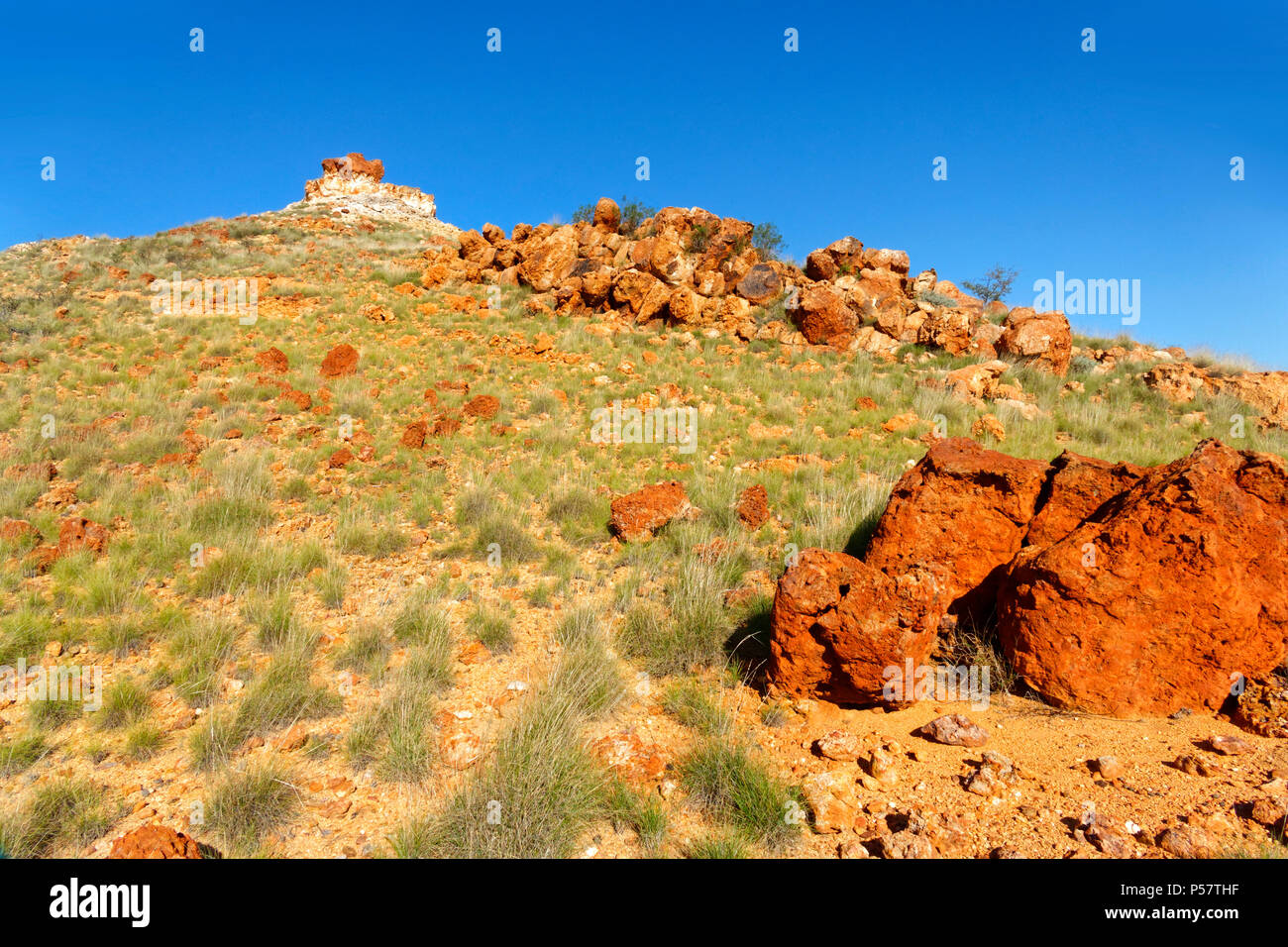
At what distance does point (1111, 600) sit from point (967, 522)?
119 centimetres

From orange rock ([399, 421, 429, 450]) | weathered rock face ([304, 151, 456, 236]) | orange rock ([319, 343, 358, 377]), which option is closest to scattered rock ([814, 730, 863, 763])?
orange rock ([399, 421, 429, 450])

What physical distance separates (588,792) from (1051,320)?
14.3m

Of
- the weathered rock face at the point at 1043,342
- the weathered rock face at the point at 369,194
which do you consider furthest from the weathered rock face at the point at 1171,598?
the weathered rock face at the point at 369,194

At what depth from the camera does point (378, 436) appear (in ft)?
29.8

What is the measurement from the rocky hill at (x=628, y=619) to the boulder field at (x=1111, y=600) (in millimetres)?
19

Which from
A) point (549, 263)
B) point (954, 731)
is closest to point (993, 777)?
point (954, 731)

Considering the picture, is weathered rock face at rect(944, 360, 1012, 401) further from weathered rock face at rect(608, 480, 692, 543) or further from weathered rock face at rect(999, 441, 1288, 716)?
weathered rock face at rect(999, 441, 1288, 716)

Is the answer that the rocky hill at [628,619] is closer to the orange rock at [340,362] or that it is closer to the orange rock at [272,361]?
the orange rock at [272,361]

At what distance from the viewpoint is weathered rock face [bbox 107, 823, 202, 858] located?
2.66m

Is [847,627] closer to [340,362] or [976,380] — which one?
[976,380]

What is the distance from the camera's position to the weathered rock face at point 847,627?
380 cm

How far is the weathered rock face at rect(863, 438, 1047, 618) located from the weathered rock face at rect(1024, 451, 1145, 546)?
102 mm
